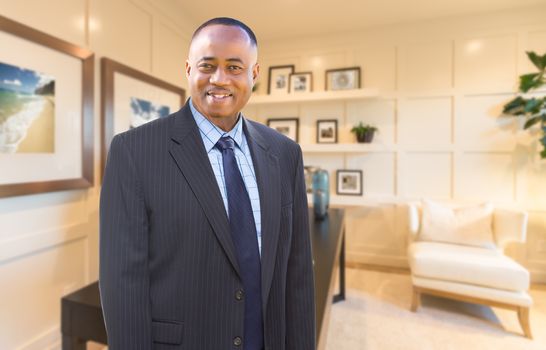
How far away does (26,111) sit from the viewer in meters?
1.59

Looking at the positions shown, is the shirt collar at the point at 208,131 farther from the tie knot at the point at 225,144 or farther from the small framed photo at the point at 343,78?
the small framed photo at the point at 343,78

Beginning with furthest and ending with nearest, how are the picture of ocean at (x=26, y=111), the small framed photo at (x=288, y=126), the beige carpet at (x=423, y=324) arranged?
1. the small framed photo at (x=288, y=126)
2. the beige carpet at (x=423, y=324)
3. the picture of ocean at (x=26, y=111)

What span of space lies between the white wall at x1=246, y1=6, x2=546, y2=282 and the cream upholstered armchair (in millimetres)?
533

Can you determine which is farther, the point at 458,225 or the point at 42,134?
the point at 458,225

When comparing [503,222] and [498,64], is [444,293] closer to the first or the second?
[503,222]

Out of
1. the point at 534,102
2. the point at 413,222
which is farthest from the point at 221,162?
the point at 534,102

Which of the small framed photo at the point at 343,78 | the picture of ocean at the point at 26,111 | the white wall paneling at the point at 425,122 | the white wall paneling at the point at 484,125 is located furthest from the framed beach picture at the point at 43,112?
the white wall paneling at the point at 484,125

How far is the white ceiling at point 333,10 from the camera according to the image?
288 cm

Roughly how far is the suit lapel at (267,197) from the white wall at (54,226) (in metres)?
1.59

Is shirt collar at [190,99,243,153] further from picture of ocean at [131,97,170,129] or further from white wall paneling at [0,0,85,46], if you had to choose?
picture of ocean at [131,97,170,129]

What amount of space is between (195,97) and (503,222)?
300 cm

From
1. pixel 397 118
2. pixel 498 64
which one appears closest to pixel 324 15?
pixel 397 118

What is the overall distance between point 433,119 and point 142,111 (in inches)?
118

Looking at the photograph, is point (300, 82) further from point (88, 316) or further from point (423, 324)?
point (88, 316)
